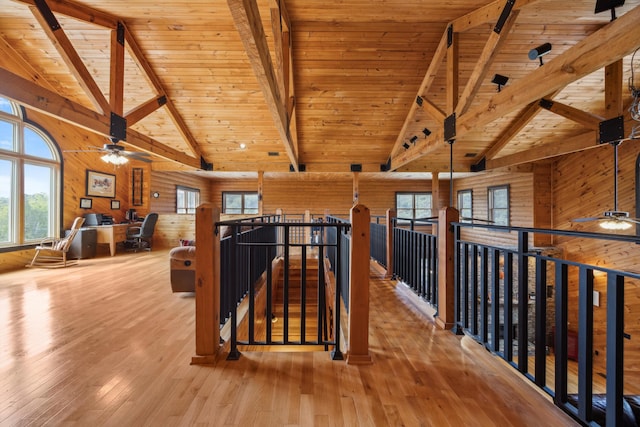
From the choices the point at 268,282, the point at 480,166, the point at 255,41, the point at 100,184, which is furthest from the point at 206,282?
the point at 480,166

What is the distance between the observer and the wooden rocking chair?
5047 millimetres

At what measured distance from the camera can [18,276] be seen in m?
4.41

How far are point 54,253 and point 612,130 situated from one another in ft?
34.4

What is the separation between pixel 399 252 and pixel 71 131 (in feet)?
24.8

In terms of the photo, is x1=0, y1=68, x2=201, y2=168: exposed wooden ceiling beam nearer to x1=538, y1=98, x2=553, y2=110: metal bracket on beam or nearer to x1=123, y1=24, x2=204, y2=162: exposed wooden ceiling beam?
x1=123, y1=24, x2=204, y2=162: exposed wooden ceiling beam

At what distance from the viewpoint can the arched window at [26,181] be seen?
4.97 m

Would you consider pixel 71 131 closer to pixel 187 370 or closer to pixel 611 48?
pixel 187 370

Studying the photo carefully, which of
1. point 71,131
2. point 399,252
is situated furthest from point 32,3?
point 399,252

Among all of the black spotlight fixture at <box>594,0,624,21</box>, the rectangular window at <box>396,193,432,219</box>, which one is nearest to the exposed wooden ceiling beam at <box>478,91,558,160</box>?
the black spotlight fixture at <box>594,0,624,21</box>

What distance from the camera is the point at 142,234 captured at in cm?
676

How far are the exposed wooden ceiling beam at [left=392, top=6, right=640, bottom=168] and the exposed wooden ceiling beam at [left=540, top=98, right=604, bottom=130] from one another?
8.62ft

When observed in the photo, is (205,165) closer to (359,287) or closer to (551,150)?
(359,287)

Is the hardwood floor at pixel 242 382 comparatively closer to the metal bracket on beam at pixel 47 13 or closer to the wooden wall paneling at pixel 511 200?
the metal bracket on beam at pixel 47 13

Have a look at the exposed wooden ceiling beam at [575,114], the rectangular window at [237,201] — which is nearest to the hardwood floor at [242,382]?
the exposed wooden ceiling beam at [575,114]
